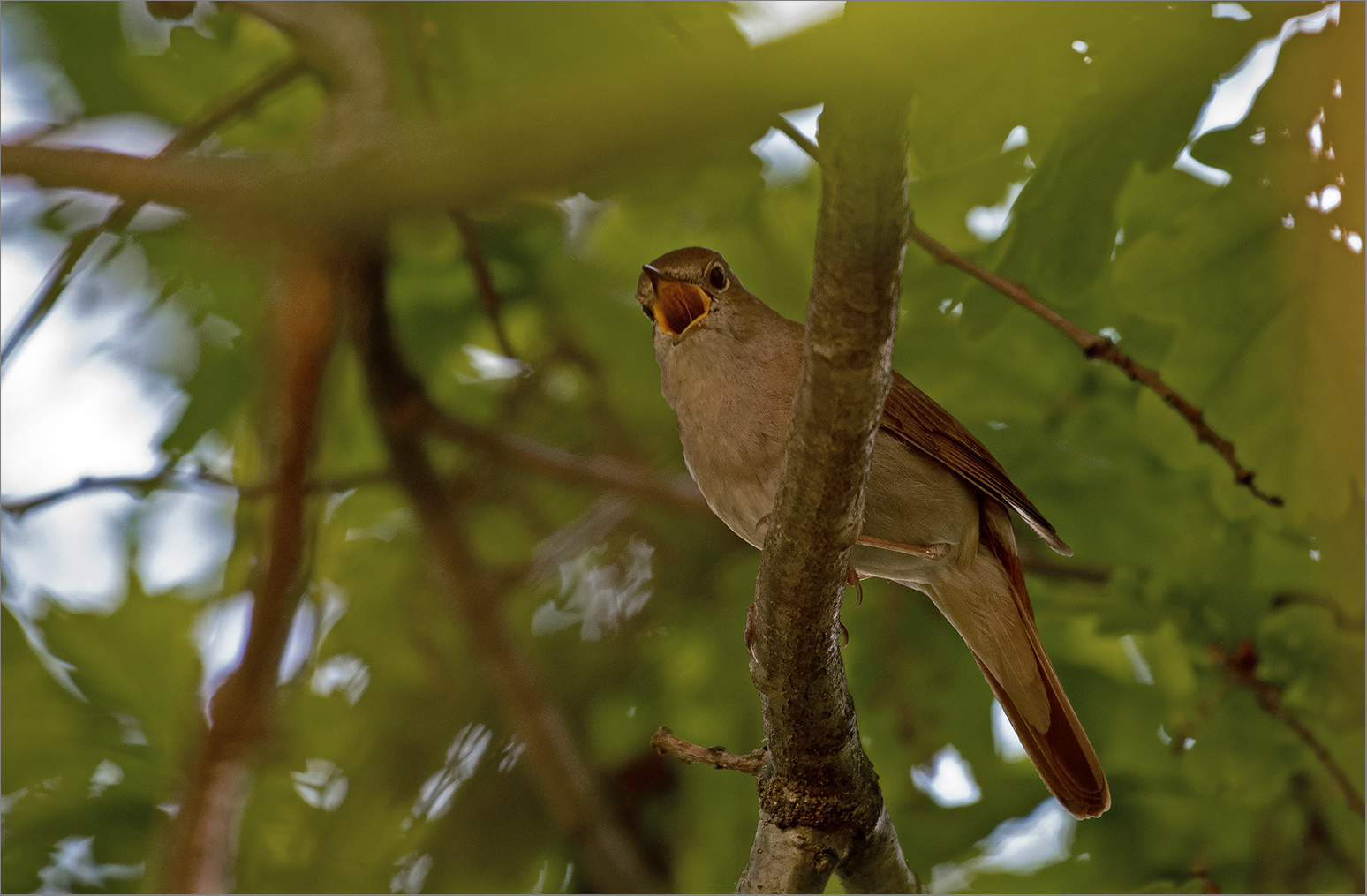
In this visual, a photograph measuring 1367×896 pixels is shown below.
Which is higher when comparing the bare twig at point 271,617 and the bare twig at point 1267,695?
the bare twig at point 271,617

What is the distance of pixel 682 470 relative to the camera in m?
5.71

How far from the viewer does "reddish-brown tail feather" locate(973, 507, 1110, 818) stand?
3674 millimetres

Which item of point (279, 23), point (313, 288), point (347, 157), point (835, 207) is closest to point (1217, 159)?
point (835, 207)

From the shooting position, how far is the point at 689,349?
3.65 metres

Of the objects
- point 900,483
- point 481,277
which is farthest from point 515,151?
point 481,277

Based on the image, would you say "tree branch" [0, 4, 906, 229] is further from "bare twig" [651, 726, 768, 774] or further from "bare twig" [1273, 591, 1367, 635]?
"bare twig" [1273, 591, 1367, 635]

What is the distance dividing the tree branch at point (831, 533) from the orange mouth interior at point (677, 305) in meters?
1.41

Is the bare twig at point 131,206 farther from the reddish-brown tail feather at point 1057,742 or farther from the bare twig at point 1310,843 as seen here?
the bare twig at point 1310,843

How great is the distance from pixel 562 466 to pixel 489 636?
2.54 ft

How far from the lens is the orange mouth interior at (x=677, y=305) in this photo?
3.78 m

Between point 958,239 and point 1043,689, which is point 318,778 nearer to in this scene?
point 1043,689

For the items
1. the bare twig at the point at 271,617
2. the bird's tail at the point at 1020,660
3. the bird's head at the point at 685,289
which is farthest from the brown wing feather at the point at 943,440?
the bare twig at the point at 271,617

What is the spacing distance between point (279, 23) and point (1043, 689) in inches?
139

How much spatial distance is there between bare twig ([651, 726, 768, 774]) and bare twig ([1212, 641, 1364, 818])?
1.79 metres
